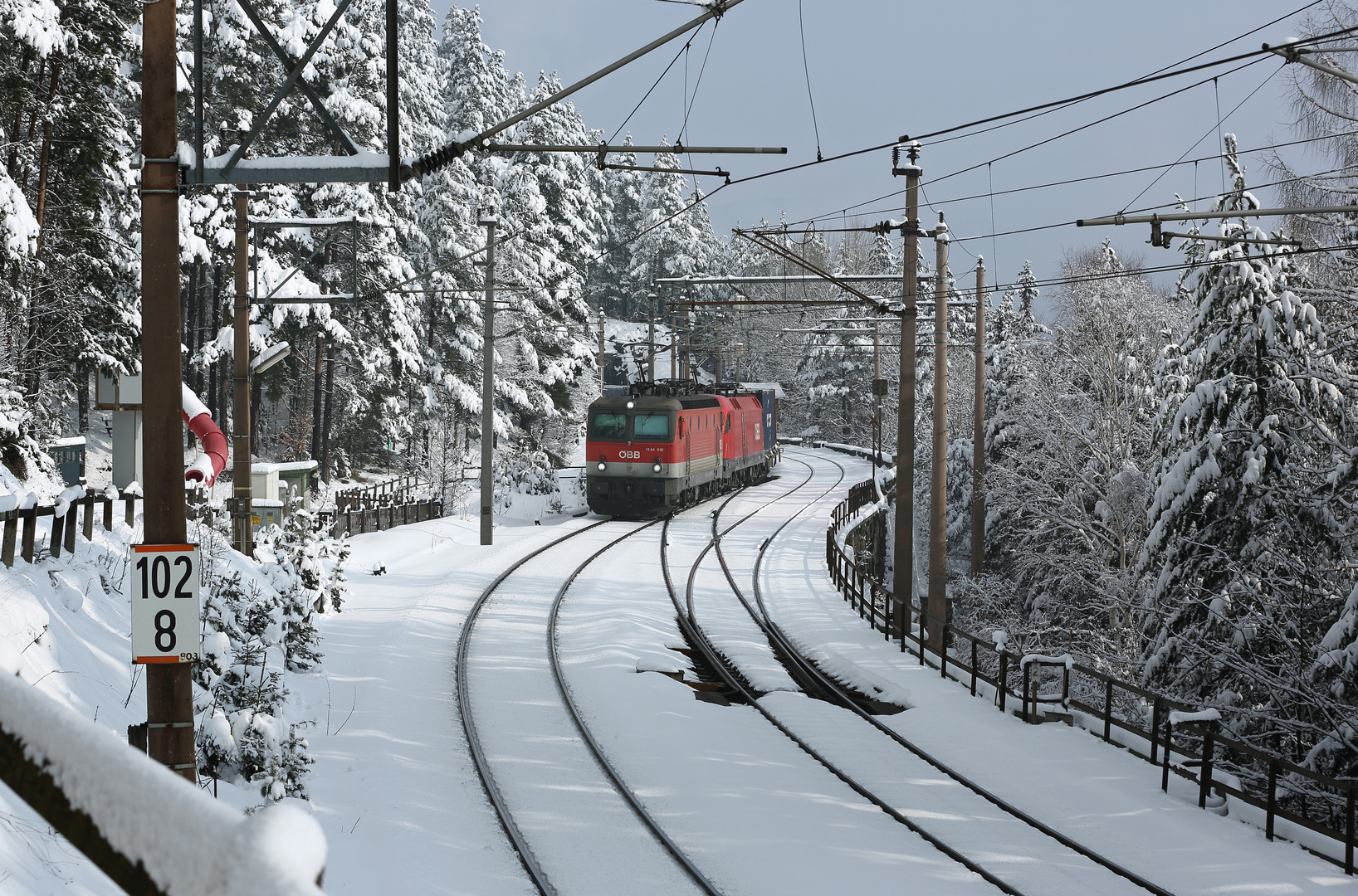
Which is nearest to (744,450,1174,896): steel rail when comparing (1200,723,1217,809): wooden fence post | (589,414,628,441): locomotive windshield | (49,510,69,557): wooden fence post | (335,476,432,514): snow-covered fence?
(1200,723,1217,809): wooden fence post

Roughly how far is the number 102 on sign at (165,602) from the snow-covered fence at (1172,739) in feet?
28.4

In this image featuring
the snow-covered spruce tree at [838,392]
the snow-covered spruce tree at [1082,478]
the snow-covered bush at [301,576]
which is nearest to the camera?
the snow-covered bush at [301,576]

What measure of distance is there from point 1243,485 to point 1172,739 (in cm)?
519

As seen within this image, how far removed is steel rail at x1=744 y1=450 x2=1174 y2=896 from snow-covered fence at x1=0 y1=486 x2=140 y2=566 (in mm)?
9448

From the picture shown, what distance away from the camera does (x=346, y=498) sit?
90.7 ft

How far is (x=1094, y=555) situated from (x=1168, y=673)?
30.1 feet

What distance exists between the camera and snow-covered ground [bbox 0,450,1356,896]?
27.6 feet

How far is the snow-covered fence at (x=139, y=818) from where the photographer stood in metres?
1.38

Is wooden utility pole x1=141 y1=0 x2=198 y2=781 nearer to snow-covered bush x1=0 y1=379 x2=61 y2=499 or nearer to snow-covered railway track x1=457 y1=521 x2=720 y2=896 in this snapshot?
snow-covered railway track x1=457 y1=521 x2=720 y2=896

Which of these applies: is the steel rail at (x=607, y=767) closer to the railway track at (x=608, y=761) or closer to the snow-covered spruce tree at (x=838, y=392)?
the railway track at (x=608, y=761)

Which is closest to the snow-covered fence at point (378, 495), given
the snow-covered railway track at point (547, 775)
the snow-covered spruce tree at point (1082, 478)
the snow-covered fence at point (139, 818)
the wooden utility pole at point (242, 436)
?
the wooden utility pole at point (242, 436)

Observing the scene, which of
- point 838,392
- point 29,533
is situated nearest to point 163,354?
point 29,533

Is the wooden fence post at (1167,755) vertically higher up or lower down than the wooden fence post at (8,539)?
lower down

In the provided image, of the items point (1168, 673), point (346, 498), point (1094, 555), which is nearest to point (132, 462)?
point (346, 498)
